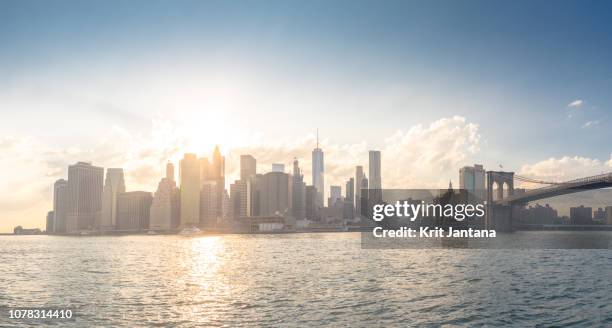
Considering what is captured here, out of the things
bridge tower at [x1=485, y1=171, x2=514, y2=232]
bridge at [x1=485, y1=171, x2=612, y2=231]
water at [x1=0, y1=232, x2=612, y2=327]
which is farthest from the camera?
bridge tower at [x1=485, y1=171, x2=514, y2=232]

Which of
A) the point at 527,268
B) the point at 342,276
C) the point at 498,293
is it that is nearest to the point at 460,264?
the point at 527,268

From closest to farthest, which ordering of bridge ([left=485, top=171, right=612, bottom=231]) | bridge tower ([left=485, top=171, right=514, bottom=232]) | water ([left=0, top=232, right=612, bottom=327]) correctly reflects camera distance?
Result: 1. water ([left=0, top=232, right=612, bottom=327])
2. bridge ([left=485, top=171, right=612, bottom=231])
3. bridge tower ([left=485, top=171, right=514, bottom=232])

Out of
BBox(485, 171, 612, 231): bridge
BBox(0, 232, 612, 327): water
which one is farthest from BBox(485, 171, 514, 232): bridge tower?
BBox(0, 232, 612, 327): water

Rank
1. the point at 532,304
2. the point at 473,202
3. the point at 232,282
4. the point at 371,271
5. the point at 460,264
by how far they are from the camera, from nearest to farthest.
A: the point at 532,304, the point at 232,282, the point at 371,271, the point at 460,264, the point at 473,202

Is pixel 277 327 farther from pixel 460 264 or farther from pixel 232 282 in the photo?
pixel 460 264

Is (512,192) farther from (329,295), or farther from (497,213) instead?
(329,295)

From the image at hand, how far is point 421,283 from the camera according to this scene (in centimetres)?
3850

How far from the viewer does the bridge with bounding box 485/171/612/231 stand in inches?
4759

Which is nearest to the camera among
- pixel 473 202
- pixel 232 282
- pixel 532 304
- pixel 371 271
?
pixel 532 304

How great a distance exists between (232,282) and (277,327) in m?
18.1

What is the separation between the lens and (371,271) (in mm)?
47281

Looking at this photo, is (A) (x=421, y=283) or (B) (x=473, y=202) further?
(B) (x=473, y=202)

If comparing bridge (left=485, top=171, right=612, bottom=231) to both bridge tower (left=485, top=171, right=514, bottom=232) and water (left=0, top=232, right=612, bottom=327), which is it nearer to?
bridge tower (left=485, top=171, right=514, bottom=232)

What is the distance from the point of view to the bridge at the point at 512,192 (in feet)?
397
